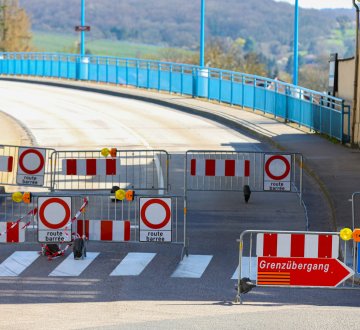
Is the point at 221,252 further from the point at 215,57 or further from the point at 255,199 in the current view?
the point at 215,57

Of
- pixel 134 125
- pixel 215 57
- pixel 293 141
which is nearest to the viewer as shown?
pixel 293 141

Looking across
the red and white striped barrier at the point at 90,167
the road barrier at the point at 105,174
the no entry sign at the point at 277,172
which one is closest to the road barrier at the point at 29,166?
the road barrier at the point at 105,174

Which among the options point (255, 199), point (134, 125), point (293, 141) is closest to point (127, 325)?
point (255, 199)

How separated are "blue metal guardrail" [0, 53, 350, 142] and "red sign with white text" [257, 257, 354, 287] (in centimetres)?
1900

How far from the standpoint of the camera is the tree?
403 ft

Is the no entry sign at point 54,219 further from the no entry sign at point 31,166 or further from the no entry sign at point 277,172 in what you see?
the no entry sign at point 277,172

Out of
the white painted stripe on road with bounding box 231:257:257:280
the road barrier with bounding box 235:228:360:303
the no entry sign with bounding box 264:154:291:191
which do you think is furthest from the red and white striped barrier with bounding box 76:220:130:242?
the no entry sign with bounding box 264:154:291:191

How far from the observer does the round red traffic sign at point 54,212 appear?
16.4 m

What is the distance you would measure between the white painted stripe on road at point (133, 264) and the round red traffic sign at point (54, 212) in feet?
3.27

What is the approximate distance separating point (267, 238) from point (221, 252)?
3771mm

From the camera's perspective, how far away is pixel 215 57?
4803 inches

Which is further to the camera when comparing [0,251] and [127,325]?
[0,251]

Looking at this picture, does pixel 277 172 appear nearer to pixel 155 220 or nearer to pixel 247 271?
pixel 155 220

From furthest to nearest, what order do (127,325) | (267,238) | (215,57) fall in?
(215,57), (267,238), (127,325)
